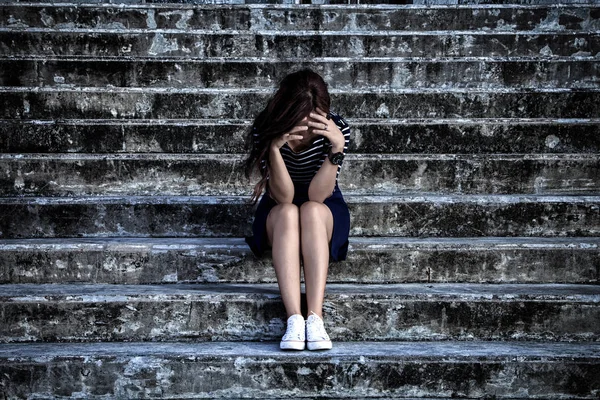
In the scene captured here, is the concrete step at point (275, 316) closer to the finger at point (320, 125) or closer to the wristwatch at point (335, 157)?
the wristwatch at point (335, 157)

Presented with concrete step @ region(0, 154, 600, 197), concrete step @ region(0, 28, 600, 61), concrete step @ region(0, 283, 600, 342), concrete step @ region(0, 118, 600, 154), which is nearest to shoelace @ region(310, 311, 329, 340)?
concrete step @ region(0, 283, 600, 342)

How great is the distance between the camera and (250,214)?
3484 millimetres

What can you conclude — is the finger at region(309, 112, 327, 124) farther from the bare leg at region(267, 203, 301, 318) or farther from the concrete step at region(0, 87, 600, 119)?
the concrete step at region(0, 87, 600, 119)

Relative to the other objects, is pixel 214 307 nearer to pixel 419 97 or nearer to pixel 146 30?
pixel 419 97

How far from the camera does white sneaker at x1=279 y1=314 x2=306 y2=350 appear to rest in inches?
104

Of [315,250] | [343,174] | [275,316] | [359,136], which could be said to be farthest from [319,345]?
[359,136]

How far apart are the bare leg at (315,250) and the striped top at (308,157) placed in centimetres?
24

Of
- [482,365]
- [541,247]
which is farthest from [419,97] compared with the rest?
[482,365]

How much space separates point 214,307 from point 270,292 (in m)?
0.28

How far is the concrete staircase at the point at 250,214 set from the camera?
2.61 meters

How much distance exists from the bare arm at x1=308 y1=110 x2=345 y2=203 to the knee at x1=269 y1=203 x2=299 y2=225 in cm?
14

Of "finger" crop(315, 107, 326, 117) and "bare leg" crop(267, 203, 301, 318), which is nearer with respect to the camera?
"bare leg" crop(267, 203, 301, 318)

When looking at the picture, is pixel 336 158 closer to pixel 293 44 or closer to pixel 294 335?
pixel 294 335

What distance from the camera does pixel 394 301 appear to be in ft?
9.44
